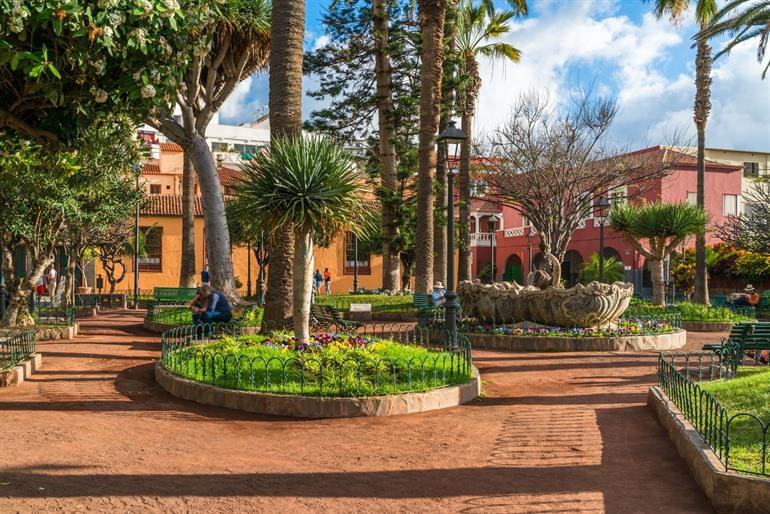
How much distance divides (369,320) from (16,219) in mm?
9536

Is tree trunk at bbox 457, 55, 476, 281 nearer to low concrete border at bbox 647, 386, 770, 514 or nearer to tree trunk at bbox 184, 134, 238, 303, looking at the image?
tree trunk at bbox 184, 134, 238, 303

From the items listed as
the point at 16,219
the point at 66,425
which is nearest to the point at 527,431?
the point at 66,425

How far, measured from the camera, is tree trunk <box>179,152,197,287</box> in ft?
84.0

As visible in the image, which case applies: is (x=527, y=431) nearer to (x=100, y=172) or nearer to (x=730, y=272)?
(x=100, y=172)

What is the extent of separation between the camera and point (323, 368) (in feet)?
29.6

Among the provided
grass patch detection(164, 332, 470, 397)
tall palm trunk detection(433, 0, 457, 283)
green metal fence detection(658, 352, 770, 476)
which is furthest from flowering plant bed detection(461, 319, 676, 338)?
tall palm trunk detection(433, 0, 457, 283)

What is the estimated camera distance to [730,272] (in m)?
33.4

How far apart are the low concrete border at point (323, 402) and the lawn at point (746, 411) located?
2.96 metres

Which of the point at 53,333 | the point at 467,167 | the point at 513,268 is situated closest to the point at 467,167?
the point at 467,167

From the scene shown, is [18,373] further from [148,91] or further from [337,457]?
[337,457]

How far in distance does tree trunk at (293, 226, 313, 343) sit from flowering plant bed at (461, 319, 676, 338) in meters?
5.96

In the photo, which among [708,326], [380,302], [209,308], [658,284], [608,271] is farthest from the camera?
[608,271]

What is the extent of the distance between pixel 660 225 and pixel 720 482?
18881 millimetres

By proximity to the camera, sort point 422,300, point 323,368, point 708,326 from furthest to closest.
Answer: point 422,300, point 708,326, point 323,368
